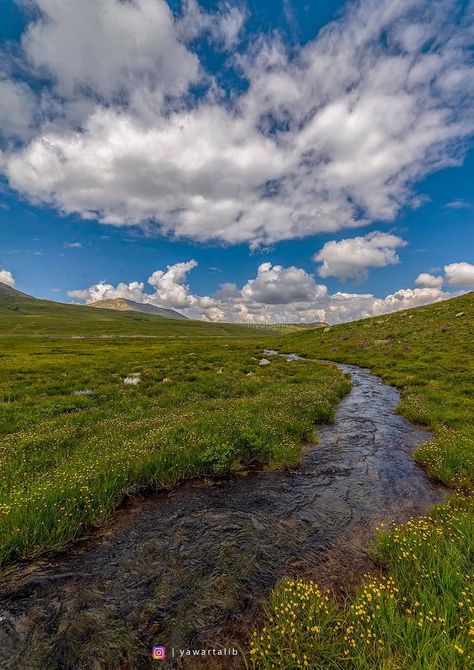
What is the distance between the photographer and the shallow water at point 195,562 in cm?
466

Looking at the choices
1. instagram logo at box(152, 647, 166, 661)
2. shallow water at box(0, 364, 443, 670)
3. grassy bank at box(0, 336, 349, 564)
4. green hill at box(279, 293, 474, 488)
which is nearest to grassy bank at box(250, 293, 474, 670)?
green hill at box(279, 293, 474, 488)

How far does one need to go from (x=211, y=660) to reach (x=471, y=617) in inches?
160

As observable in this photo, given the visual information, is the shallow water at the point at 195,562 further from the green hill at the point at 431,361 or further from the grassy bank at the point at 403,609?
the green hill at the point at 431,361

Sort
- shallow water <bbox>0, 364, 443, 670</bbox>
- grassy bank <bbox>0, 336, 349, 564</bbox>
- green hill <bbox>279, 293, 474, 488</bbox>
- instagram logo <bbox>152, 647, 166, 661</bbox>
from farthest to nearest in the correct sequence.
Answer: green hill <bbox>279, 293, 474, 488</bbox>, grassy bank <bbox>0, 336, 349, 564</bbox>, shallow water <bbox>0, 364, 443, 670</bbox>, instagram logo <bbox>152, 647, 166, 661</bbox>

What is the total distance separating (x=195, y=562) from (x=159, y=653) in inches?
67.3

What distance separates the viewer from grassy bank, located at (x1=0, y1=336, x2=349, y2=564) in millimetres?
7090

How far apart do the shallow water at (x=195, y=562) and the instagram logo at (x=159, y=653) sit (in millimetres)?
90

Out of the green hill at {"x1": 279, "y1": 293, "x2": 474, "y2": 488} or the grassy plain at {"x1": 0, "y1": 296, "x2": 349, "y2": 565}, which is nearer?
the grassy plain at {"x1": 0, "y1": 296, "x2": 349, "y2": 565}

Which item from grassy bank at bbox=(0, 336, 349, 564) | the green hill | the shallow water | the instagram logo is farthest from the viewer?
the green hill

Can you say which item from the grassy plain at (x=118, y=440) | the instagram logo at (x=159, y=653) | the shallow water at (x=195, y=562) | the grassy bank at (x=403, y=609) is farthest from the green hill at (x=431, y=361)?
the instagram logo at (x=159, y=653)

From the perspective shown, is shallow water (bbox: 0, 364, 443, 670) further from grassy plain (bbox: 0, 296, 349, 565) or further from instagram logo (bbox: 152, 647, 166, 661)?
grassy plain (bbox: 0, 296, 349, 565)

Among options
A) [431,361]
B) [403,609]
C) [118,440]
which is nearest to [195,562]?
[403,609]

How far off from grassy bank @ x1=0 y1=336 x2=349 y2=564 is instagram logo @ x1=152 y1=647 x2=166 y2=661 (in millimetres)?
3482

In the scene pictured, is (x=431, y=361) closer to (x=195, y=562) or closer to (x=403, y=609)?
(x=403, y=609)
